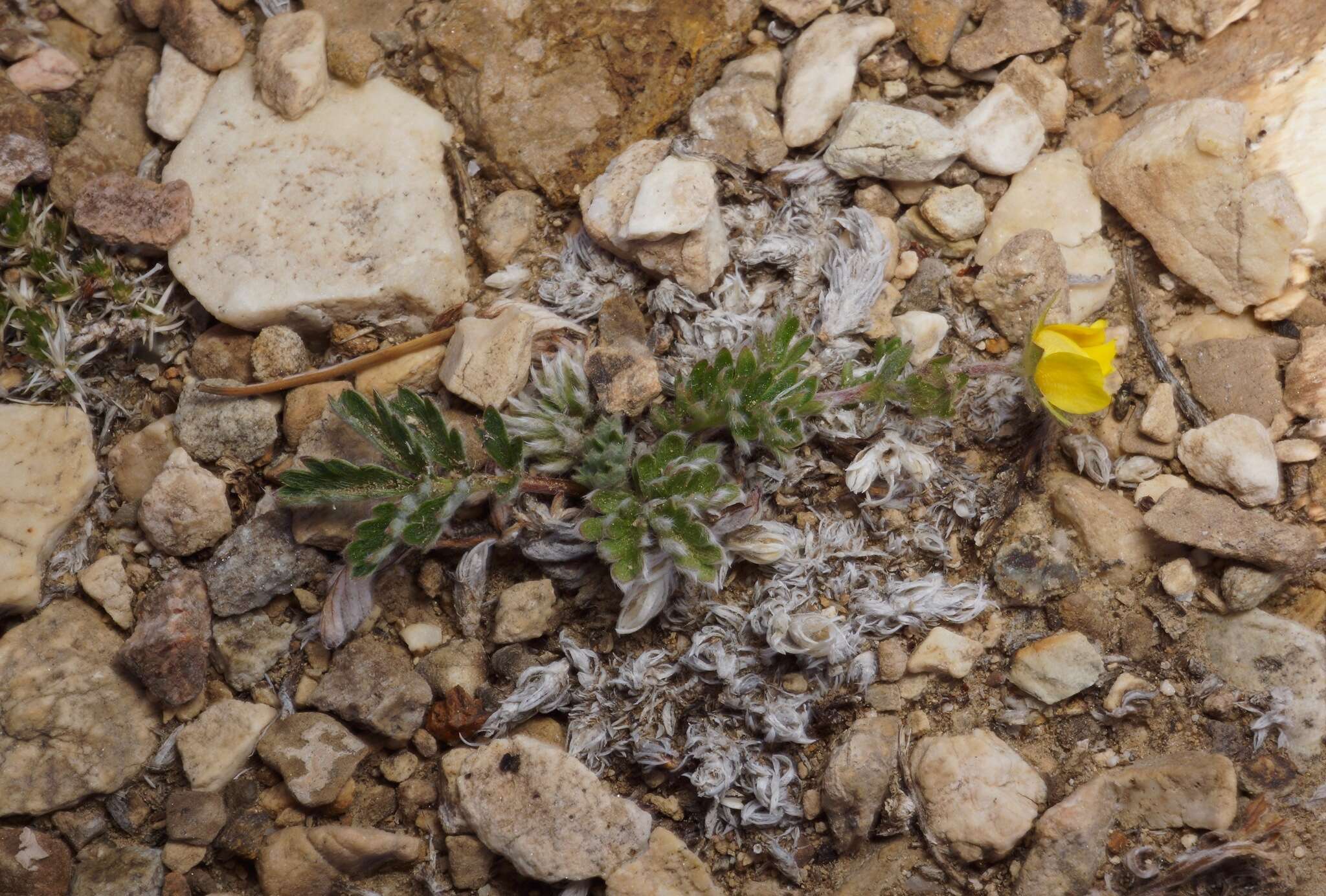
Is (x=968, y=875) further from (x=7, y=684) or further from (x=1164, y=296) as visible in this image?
(x=7, y=684)

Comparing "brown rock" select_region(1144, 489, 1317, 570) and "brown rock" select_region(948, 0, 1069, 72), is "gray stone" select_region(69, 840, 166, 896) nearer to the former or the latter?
"brown rock" select_region(1144, 489, 1317, 570)

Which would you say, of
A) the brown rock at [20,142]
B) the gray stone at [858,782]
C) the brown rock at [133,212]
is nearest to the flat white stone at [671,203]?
the brown rock at [133,212]

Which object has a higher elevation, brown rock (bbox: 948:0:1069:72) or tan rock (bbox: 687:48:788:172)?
brown rock (bbox: 948:0:1069:72)

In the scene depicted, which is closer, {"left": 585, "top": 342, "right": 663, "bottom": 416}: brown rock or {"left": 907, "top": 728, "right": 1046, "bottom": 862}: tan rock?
{"left": 907, "top": 728, "right": 1046, "bottom": 862}: tan rock

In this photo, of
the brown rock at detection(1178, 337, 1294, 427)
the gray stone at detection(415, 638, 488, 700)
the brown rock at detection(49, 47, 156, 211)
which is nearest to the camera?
the brown rock at detection(1178, 337, 1294, 427)

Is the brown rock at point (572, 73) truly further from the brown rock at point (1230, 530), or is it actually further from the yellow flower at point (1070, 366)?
the brown rock at point (1230, 530)

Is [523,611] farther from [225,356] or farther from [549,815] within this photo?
[225,356]

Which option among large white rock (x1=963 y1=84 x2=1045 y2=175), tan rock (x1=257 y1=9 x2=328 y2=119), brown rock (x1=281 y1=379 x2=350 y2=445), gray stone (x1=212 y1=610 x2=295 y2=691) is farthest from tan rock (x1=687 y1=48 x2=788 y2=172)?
gray stone (x1=212 y1=610 x2=295 y2=691)
